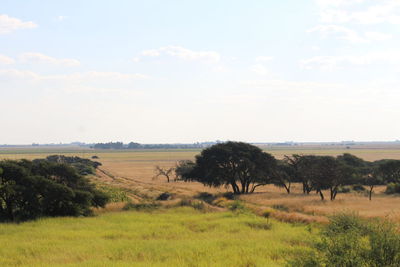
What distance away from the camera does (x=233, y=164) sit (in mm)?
57531

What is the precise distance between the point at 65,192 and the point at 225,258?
2178 centimetres

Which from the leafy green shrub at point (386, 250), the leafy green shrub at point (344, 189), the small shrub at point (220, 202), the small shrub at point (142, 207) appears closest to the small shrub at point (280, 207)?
the small shrub at point (220, 202)

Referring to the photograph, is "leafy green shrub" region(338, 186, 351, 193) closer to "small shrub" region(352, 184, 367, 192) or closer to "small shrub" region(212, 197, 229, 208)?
"small shrub" region(352, 184, 367, 192)

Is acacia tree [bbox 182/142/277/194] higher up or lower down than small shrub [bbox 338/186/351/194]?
higher up

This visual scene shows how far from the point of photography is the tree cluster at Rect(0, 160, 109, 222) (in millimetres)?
35219

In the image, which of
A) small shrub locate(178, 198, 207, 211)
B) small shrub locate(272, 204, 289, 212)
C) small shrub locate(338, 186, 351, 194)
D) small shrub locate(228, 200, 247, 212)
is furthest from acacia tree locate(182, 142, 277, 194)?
small shrub locate(272, 204, 289, 212)

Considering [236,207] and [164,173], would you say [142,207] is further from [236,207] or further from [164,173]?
[164,173]

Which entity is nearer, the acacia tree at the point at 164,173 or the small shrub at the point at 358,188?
the small shrub at the point at 358,188

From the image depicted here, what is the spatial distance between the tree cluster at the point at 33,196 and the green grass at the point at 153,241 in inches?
108

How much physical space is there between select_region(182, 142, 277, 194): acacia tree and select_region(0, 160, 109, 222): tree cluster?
22470 millimetres

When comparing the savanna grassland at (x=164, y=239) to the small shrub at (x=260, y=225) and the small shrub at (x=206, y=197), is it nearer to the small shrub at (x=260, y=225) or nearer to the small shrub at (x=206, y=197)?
the small shrub at (x=260, y=225)

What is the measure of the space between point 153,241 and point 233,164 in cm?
3442

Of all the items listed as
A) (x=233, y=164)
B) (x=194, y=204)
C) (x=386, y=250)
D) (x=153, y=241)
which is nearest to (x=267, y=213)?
(x=194, y=204)

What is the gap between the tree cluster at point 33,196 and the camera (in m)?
35.2
